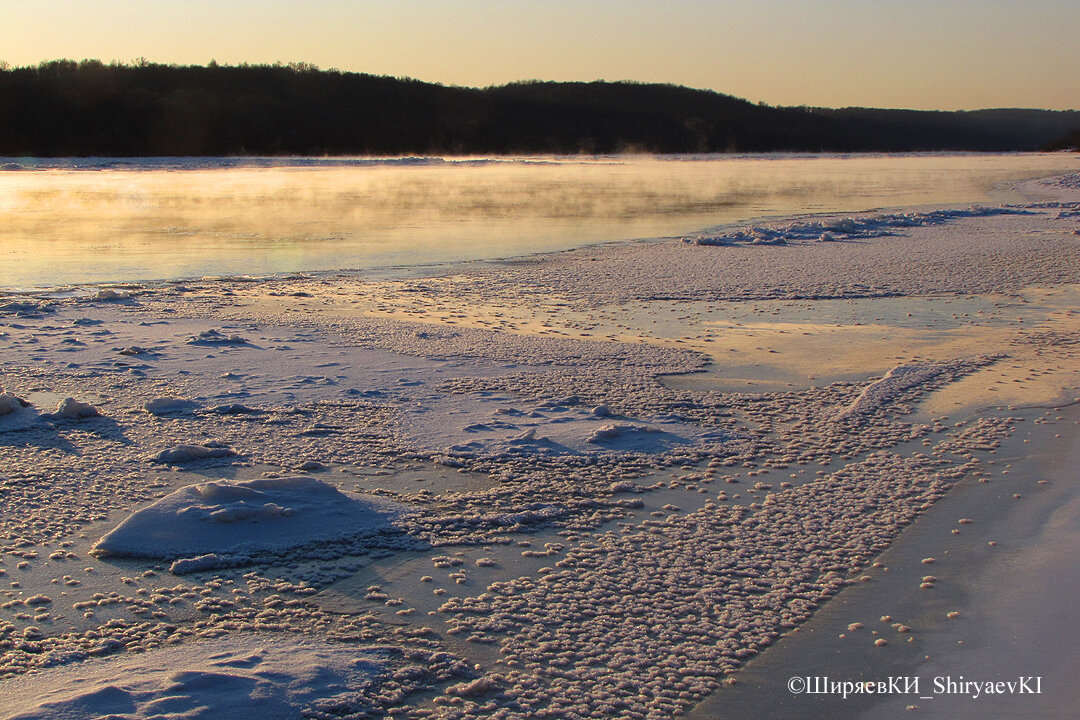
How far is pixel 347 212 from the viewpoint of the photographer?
60.0 ft

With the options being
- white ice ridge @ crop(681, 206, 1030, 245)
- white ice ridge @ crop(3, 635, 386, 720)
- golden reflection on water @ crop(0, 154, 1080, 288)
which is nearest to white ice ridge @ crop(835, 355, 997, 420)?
white ice ridge @ crop(3, 635, 386, 720)

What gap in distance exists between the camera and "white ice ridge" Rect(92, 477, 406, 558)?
3.23 metres

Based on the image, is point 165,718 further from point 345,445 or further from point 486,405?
point 486,405

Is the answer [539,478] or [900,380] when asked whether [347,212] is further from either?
[539,478]

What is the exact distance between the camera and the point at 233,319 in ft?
24.4

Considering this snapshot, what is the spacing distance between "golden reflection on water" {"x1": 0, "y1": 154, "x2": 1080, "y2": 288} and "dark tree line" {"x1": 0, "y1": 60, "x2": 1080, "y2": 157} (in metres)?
19.3

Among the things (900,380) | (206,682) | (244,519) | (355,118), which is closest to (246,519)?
(244,519)

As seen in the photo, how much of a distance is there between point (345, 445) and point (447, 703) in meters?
2.17

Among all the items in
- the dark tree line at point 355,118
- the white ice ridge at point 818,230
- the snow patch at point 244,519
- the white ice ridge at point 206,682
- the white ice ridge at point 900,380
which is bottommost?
the white ice ridge at point 206,682

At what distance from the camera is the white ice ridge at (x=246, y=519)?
323cm

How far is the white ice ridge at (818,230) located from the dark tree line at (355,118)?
137ft

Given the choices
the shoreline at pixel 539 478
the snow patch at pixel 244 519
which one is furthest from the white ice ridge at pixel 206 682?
the snow patch at pixel 244 519

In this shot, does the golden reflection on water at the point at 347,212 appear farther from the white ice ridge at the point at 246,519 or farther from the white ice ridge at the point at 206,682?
the white ice ridge at the point at 206,682

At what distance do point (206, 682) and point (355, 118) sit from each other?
6509 cm
